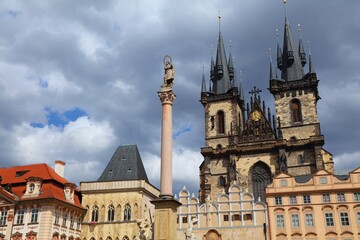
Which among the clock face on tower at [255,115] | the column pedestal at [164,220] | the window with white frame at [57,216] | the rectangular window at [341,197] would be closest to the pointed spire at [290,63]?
the clock face on tower at [255,115]

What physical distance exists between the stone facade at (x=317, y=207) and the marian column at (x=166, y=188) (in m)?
23.9

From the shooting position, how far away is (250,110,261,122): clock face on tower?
58569 millimetres

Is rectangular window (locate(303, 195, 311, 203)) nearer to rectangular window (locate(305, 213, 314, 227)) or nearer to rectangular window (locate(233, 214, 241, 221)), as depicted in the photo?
rectangular window (locate(305, 213, 314, 227))

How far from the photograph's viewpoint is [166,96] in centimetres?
2034

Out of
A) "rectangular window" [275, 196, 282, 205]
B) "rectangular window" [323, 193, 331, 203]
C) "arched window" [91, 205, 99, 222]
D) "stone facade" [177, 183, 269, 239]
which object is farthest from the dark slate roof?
"rectangular window" [323, 193, 331, 203]

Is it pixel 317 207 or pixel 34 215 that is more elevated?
pixel 317 207

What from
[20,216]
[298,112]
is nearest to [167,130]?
[20,216]

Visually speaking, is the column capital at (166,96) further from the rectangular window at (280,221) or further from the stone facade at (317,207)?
the rectangular window at (280,221)

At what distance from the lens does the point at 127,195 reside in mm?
40344

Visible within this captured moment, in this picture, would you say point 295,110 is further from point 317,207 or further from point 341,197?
point 317,207

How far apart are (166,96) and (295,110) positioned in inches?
1555

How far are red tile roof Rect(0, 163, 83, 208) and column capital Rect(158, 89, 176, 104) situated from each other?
1985 centimetres

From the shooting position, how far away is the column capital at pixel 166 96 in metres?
20.3

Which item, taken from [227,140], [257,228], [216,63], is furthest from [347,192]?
[216,63]
